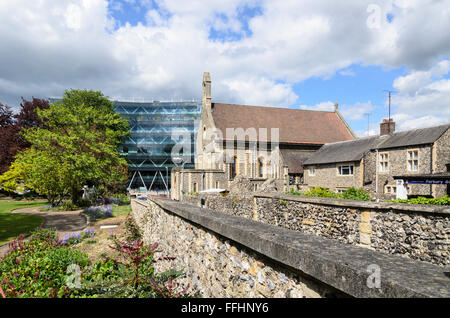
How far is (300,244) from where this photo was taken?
8.32 feet

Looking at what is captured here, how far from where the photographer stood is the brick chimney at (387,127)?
26438 millimetres

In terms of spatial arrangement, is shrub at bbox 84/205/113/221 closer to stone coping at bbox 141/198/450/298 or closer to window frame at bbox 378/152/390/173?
stone coping at bbox 141/198/450/298

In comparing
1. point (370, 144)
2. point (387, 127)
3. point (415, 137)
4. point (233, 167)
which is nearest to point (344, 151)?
point (370, 144)

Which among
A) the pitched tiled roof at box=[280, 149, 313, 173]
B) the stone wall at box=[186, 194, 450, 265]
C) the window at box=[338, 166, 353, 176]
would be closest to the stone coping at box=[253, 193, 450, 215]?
the stone wall at box=[186, 194, 450, 265]

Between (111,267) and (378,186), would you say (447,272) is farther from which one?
(378,186)

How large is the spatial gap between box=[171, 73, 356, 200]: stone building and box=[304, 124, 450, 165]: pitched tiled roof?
287 cm

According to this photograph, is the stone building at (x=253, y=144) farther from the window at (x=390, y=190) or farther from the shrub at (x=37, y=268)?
the shrub at (x=37, y=268)

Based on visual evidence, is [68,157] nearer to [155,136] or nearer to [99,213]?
[99,213]

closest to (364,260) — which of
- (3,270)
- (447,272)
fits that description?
(447,272)

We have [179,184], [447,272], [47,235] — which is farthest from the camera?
[179,184]

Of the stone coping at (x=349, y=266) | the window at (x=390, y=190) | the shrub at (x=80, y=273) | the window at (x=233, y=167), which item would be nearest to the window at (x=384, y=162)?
the window at (x=390, y=190)

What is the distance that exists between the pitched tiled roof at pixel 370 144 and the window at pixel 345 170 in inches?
27.9

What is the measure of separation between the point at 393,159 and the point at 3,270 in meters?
26.2

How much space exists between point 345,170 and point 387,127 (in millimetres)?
5533
